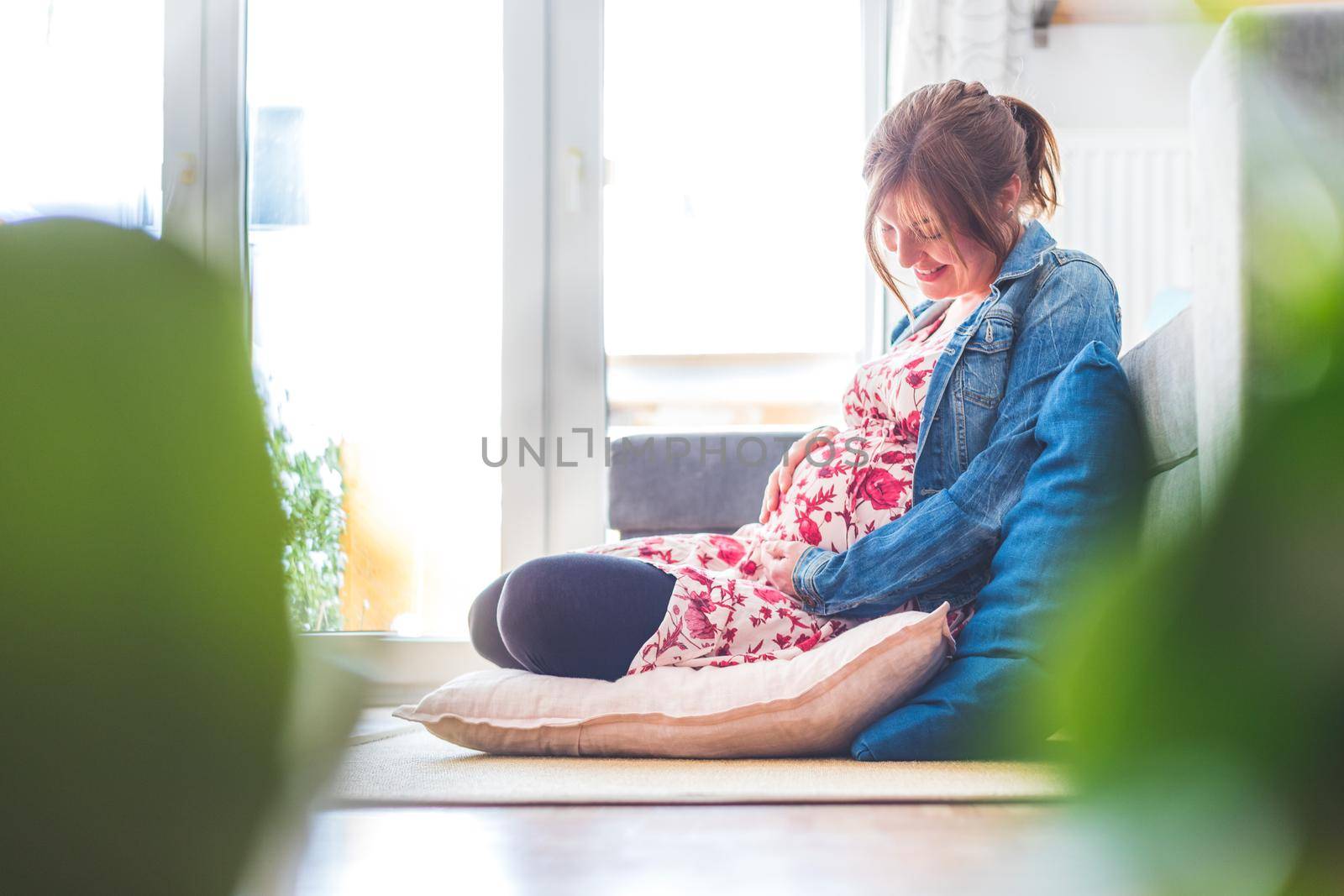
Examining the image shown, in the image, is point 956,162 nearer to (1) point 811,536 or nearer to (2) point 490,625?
(1) point 811,536

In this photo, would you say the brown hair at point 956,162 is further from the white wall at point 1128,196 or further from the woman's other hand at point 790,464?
the white wall at point 1128,196

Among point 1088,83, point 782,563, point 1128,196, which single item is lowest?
point 782,563

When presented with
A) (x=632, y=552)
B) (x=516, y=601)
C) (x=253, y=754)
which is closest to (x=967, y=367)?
(x=632, y=552)

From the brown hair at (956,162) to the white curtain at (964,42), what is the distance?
888 millimetres

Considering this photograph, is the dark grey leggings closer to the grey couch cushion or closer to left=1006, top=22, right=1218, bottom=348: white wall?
the grey couch cushion

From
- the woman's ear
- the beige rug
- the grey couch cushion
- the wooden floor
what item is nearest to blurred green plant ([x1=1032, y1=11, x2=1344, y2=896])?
the wooden floor

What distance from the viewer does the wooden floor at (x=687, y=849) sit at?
62 centimetres

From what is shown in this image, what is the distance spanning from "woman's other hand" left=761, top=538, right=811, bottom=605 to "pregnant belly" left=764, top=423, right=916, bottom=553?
2cm

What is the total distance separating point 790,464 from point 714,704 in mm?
469

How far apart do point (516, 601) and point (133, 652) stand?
4.03ft

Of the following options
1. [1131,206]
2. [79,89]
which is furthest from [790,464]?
[79,89]

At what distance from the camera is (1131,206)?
7.91 ft

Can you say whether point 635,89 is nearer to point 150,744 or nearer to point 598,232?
point 598,232

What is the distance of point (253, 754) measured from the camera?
16 cm
